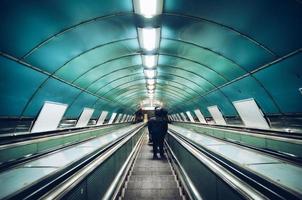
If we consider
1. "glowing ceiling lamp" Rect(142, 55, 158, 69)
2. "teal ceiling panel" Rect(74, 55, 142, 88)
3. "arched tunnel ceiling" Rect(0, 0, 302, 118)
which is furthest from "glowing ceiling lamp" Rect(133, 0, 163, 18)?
"teal ceiling panel" Rect(74, 55, 142, 88)

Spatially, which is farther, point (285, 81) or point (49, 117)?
point (49, 117)

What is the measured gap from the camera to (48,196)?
1948 millimetres

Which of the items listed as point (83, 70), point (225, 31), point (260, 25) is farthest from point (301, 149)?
point (83, 70)

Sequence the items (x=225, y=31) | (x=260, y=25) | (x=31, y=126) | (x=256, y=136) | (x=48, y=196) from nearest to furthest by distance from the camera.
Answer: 1. (x=48, y=196)
2. (x=260, y=25)
3. (x=225, y=31)
4. (x=256, y=136)
5. (x=31, y=126)

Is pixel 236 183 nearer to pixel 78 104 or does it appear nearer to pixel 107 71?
pixel 107 71

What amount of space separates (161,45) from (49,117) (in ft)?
15.1

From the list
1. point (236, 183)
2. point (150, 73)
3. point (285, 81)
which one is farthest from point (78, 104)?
point (236, 183)

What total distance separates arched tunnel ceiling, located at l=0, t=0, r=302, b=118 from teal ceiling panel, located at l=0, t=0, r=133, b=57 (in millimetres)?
16

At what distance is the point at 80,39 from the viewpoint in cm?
543

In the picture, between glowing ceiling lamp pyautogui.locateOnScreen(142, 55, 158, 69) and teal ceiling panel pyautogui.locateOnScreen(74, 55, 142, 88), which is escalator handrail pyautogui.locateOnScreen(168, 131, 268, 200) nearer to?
glowing ceiling lamp pyautogui.locateOnScreen(142, 55, 158, 69)

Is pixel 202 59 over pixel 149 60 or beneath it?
beneath

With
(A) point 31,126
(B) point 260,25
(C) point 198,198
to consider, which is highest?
(B) point 260,25

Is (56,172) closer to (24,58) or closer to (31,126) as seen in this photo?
(24,58)

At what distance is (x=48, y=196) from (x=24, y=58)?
371cm
